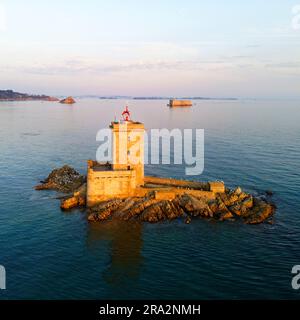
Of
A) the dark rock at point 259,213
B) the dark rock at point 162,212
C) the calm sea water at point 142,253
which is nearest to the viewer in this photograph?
the calm sea water at point 142,253

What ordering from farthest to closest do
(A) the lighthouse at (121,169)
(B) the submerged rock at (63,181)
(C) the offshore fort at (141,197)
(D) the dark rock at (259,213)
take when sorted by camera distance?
1. (B) the submerged rock at (63,181)
2. (A) the lighthouse at (121,169)
3. (C) the offshore fort at (141,197)
4. (D) the dark rock at (259,213)

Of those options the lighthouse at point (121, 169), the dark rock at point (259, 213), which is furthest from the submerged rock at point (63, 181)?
the dark rock at point (259, 213)

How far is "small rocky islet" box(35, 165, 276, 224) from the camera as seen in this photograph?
3938cm

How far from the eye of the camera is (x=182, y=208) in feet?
135

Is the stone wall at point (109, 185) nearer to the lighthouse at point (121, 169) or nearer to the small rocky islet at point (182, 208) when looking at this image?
the lighthouse at point (121, 169)

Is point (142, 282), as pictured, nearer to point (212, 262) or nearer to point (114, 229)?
point (212, 262)

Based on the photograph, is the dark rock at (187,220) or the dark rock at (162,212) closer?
the dark rock at (187,220)

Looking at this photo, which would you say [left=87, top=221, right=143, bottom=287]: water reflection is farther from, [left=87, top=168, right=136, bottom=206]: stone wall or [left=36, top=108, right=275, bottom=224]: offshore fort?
[left=87, top=168, right=136, bottom=206]: stone wall

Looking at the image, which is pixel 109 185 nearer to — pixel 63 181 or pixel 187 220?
pixel 187 220

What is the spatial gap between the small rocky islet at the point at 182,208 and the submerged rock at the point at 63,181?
652 cm

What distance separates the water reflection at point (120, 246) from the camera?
28.9 m

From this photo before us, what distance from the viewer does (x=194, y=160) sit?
68625 millimetres
